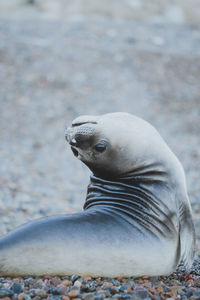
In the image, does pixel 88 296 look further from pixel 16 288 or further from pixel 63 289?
pixel 16 288

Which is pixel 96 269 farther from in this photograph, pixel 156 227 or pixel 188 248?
pixel 188 248

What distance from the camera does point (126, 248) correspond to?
329cm

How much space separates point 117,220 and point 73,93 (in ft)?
31.9

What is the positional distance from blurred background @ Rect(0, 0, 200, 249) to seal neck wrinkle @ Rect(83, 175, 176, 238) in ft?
9.11

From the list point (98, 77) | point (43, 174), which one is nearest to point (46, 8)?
point (98, 77)

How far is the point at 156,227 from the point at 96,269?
0.59 metres

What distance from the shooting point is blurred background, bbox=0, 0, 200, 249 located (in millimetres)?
8883

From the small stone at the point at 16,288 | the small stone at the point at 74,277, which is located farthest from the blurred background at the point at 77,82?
the small stone at the point at 16,288

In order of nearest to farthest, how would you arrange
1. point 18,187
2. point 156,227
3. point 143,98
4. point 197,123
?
1. point 156,227
2. point 18,187
3. point 197,123
4. point 143,98

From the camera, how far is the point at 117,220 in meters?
3.37

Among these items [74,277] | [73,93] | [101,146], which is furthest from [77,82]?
[74,277]

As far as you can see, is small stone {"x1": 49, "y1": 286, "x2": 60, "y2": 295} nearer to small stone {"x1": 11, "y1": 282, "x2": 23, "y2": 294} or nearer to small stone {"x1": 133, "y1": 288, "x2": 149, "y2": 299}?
small stone {"x1": 11, "y1": 282, "x2": 23, "y2": 294}

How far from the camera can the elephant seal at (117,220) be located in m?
3.14

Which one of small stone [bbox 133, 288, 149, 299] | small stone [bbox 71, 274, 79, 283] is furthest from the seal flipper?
small stone [bbox 71, 274, 79, 283]
